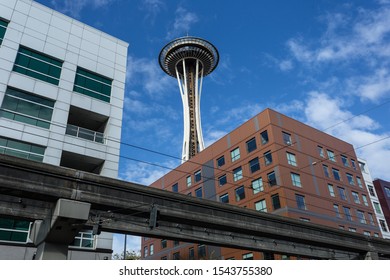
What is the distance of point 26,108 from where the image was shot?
24953 mm

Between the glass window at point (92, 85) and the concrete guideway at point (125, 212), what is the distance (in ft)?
43.8

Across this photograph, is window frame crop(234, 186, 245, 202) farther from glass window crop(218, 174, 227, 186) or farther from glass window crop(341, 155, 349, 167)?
glass window crop(341, 155, 349, 167)

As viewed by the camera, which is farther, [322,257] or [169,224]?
[322,257]

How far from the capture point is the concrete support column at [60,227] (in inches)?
610

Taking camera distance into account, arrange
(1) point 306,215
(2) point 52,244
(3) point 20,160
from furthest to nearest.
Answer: (1) point 306,215 → (2) point 52,244 → (3) point 20,160

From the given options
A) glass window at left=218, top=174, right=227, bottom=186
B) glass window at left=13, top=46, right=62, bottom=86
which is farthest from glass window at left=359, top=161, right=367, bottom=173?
glass window at left=13, top=46, right=62, bottom=86

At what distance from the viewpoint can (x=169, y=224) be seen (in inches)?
795

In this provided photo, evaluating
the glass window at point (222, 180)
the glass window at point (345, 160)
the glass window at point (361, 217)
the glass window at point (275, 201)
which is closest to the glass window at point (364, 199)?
the glass window at point (361, 217)

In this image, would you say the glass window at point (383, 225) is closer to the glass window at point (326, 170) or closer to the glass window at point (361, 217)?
the glass window at point (361, 217)

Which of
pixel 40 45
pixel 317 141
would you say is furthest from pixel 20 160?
pixel 317 141

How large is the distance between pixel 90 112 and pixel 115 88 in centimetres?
378

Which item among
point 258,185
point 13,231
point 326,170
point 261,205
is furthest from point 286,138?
point 13,231

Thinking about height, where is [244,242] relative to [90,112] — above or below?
below

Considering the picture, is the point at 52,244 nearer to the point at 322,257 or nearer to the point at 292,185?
the point at 322,257
